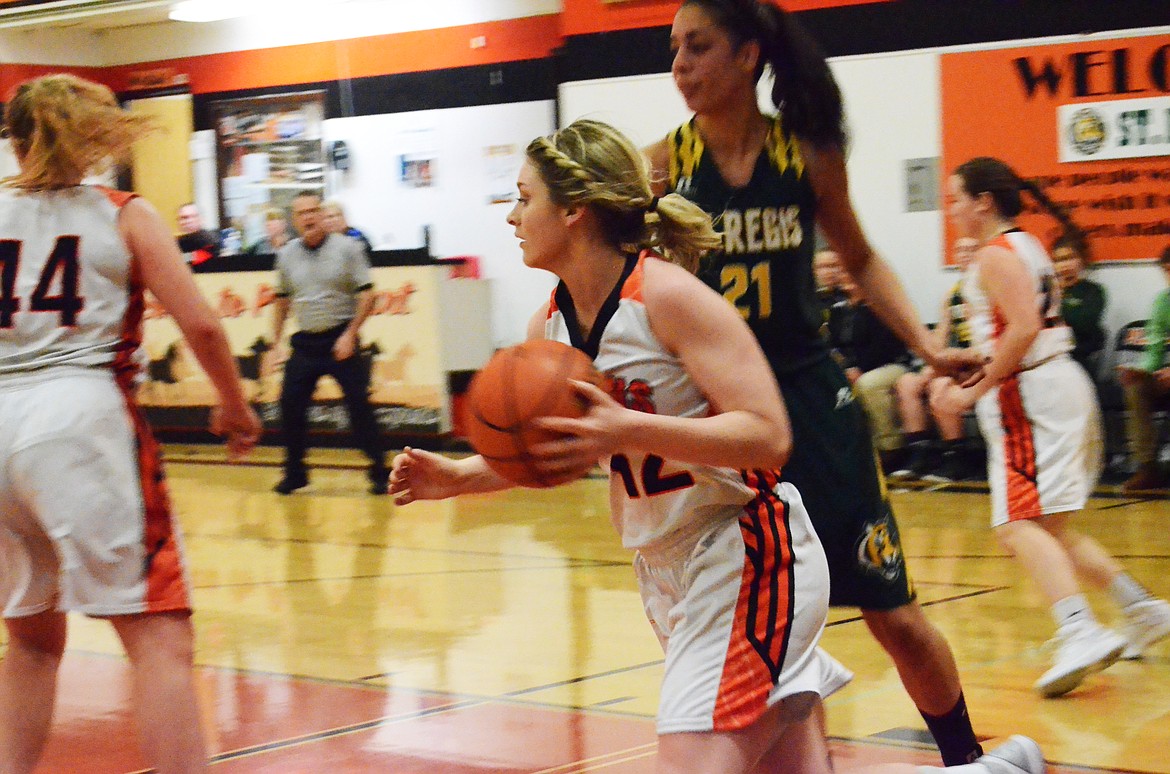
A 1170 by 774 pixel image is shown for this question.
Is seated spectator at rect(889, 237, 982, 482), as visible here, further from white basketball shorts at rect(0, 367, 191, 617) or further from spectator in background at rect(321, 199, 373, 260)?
white basketball shorts at rect(0, 367, 191, 617)

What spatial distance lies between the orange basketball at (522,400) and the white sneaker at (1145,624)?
314 cm

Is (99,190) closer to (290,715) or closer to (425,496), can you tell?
(425,496)

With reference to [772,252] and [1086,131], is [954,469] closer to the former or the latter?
[1086,131]

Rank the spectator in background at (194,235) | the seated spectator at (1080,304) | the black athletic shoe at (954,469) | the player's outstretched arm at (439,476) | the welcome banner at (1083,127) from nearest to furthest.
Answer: the player's outstretched arm at (439,476) < the seated spectator at (1080,304) < the welcome banner at (1083,127) < the black athletic shoe at (954,469) < the spectator in background at (194,235)

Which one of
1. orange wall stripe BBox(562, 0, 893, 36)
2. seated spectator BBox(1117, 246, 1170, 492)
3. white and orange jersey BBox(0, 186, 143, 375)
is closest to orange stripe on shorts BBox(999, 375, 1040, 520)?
white and orange jersey BBox(0, 186, 143, 375)

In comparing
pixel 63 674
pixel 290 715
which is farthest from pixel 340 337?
pixel 290 715

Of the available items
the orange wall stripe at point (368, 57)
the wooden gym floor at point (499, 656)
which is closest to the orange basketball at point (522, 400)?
the wooden gym floor at point (499, 656)

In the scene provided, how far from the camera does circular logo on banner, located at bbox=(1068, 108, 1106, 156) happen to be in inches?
372

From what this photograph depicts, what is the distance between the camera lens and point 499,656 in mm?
5230

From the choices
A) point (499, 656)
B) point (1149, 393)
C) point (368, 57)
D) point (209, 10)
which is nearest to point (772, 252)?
Result: point (499, 656)

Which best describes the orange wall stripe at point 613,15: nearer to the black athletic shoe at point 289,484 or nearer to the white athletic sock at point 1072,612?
the black athletic shoe at point 289,484

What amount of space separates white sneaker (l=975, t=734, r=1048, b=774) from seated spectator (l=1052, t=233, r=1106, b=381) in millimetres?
6287

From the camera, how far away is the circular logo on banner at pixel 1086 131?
9461 millimetres

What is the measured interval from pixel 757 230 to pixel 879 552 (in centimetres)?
70
